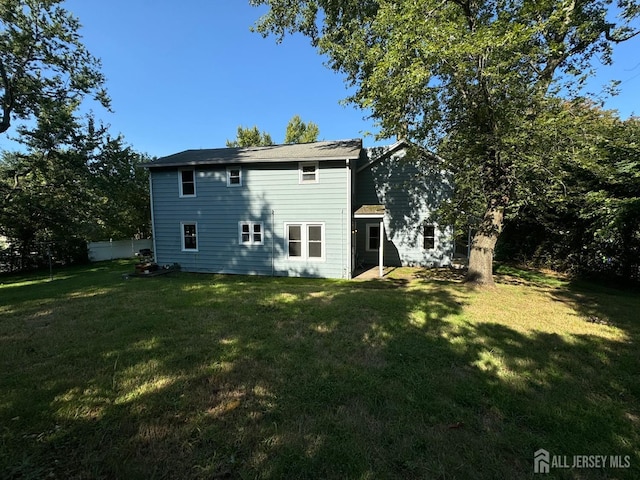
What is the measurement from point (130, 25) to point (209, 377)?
13.2 metres

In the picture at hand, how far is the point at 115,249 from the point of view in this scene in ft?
67.9

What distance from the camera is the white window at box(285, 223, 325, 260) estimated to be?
12.0 metres

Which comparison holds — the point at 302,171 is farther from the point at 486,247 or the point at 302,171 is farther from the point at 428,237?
the point at 486,247

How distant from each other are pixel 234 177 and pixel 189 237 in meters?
3.53

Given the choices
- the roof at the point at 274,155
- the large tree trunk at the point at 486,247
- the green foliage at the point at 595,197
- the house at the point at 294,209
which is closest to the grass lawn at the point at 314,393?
the large tree trunk at the point at 486,247

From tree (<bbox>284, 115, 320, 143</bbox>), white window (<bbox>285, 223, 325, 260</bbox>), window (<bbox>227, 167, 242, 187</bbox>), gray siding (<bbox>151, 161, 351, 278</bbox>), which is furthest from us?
tree (<bbox>284, 115, 320, 143</bbox>)

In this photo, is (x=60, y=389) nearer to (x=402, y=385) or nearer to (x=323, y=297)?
(x=402, y=385)

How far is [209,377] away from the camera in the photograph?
134 inches

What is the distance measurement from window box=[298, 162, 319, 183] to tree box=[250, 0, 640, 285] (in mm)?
3253

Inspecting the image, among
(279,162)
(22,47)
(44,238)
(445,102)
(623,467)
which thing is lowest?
(623,467)

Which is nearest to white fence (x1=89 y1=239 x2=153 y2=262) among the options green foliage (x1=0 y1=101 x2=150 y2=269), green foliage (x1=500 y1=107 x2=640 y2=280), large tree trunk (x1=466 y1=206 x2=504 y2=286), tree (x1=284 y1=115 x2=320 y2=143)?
green foliage (x1=0 y1=101 x2=150 y2=269)

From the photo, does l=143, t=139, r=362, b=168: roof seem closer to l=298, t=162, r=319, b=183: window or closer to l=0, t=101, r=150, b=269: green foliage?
l=298, t=162, r=319, b=183: window

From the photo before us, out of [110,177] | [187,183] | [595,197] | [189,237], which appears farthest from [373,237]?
[110,177]

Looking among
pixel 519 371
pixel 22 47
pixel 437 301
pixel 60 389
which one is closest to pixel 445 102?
pixel 437 301
